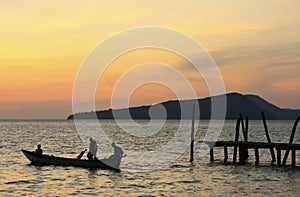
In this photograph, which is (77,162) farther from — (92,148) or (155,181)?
(155,181)

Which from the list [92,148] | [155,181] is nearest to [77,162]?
[92,148]

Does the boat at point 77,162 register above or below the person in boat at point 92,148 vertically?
below

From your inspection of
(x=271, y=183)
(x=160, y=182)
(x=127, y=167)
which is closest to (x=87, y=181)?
(x=160, y=182)

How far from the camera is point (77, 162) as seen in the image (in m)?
41.8

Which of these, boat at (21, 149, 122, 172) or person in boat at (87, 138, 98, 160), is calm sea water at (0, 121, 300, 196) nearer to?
boat at (21, 149, 122, 172)

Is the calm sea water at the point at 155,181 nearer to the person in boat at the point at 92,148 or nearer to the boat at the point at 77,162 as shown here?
the boat at the point at 77,162

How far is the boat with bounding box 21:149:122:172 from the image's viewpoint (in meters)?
40.1

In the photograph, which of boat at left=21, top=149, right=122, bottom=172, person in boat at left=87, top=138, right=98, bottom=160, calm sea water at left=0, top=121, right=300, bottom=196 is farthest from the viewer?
person in boat at left=87, top=138, right=98, bottom=160

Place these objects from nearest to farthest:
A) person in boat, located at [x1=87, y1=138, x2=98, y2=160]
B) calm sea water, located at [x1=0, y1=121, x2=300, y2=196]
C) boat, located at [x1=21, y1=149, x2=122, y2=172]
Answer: calm sea water, located at [x1=0, y1=121, x2=300, y2=196]
boat, located at [x1=21, y1=149, x2=122, y2=172]
person in boat, located at [x1=87, y1=138, x2=98, y2=160]

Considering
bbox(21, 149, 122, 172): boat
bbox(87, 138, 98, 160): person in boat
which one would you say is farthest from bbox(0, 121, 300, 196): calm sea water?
bbox(87, 138, 98, 160): person in boat

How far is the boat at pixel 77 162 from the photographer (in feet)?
131

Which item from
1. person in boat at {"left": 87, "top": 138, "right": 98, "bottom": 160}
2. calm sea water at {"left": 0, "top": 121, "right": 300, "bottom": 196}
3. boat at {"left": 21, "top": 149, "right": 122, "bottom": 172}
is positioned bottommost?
calm sea water at {"left": 0, "top": 121, "right": 300, "bottom": 196}

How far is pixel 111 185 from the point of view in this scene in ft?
111

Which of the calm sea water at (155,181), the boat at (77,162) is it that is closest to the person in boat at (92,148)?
the boat at (77,162)
